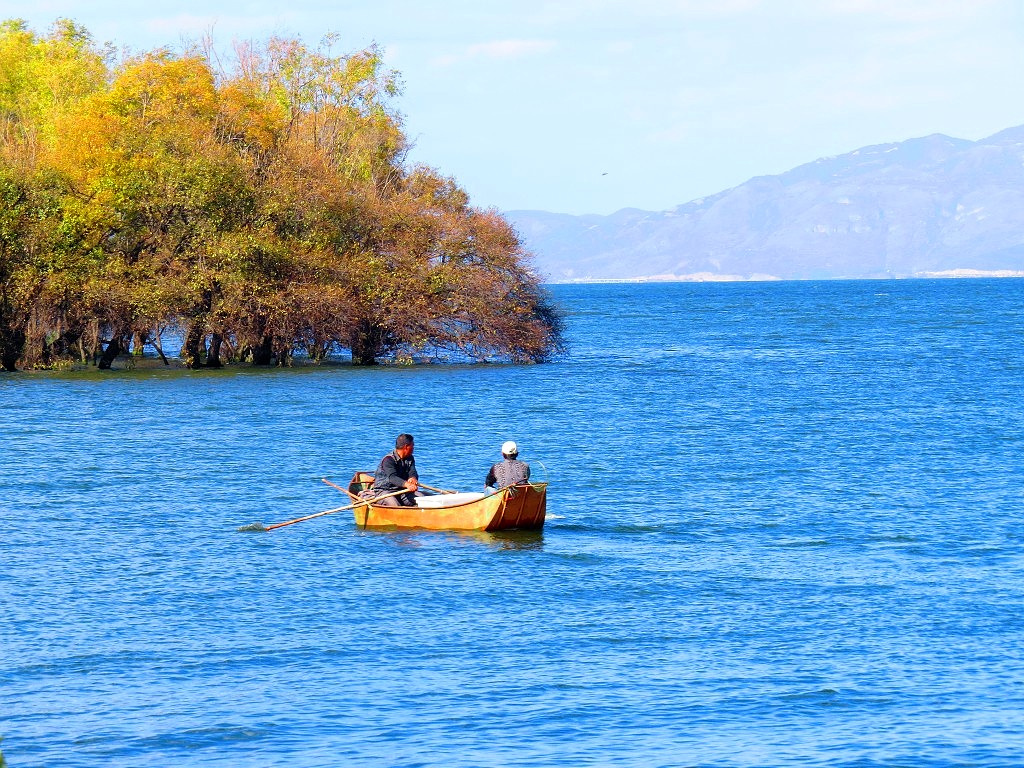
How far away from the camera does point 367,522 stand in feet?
94.1

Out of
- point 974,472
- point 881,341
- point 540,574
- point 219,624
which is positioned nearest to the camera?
point 219,624

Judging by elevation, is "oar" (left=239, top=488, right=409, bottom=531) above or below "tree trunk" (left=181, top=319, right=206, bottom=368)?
below

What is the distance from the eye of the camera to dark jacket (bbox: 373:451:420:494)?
28.5m

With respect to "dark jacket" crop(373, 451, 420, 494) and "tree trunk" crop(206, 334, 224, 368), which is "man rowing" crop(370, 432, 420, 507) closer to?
"dark jacket" crop(373, 451, 420, 494)

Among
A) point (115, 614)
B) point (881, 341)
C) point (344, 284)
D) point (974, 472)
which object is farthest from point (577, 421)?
point (881, 341)

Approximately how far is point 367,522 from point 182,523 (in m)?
3.68

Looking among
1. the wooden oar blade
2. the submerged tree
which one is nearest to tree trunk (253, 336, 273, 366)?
the submerged tree

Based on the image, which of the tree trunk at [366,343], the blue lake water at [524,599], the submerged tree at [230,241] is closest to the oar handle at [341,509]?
the blue lake water at [524,599]

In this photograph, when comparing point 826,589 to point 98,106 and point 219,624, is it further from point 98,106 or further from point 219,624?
point 98,106

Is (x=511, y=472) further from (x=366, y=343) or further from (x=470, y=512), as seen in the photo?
(x=366, y=343)

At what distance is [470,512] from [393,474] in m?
2.01

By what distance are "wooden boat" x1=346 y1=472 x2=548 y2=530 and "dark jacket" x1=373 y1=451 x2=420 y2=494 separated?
1.50 feet

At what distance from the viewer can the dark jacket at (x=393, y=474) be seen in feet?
93.4

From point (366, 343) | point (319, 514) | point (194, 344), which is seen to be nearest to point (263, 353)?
point (194, 344)
